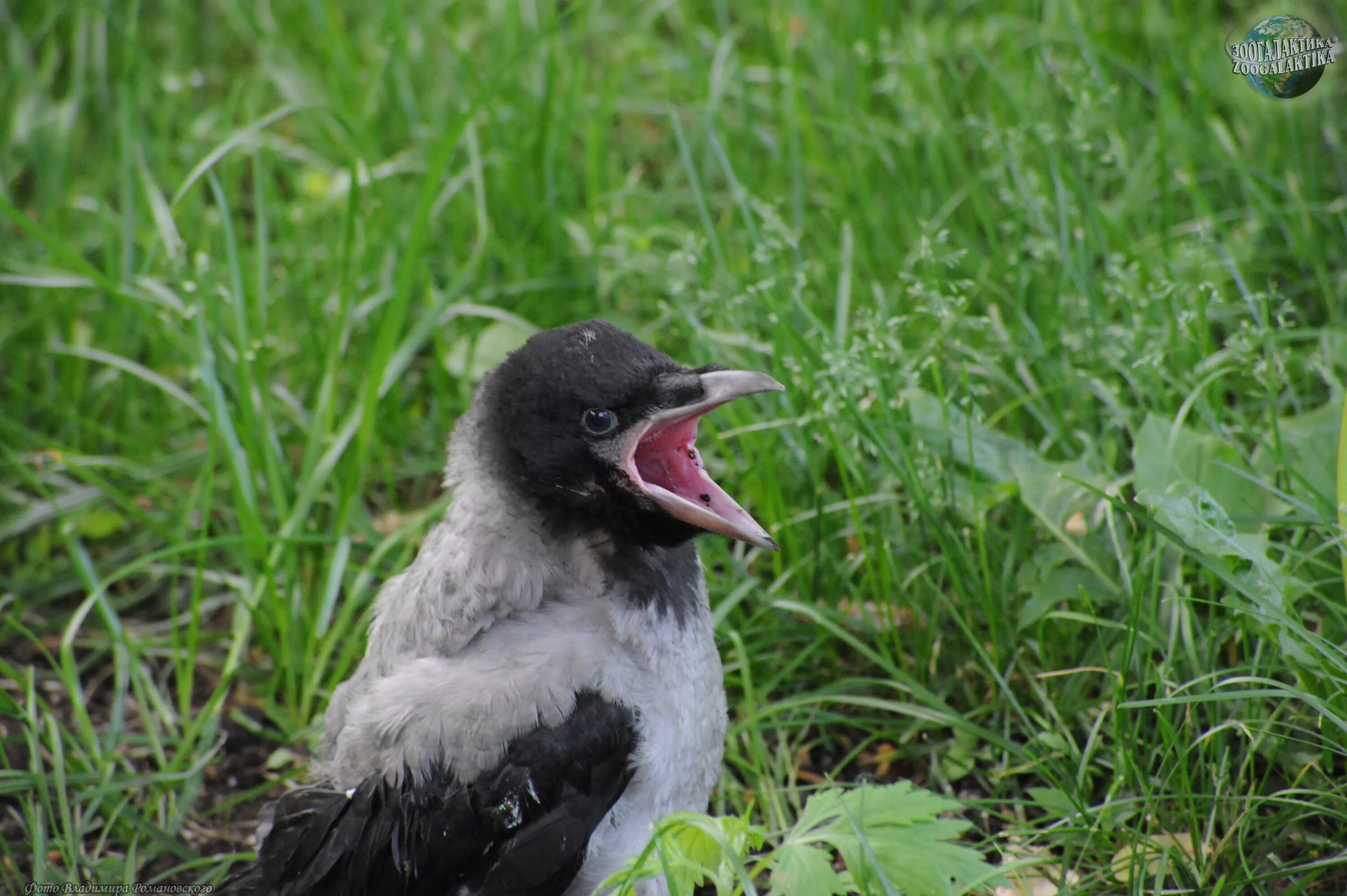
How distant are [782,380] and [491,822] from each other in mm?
1369

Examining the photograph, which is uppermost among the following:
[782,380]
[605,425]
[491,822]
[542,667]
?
[605,425]

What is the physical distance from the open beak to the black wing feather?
1.23 ft

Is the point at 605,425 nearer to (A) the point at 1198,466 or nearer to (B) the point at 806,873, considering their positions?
(B) the point at 806,873

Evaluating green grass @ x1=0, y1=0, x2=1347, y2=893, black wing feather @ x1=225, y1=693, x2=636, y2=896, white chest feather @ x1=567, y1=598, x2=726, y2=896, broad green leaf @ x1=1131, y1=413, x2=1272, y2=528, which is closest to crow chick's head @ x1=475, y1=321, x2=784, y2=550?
white chest feather @ x1=567, y1=598, x2=726, y2=896

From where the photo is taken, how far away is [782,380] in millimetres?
3182

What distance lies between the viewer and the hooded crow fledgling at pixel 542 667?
7.45ft

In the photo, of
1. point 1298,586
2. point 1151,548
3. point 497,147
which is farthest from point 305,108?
point 1298,586

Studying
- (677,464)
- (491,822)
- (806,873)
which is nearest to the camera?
(806,873)

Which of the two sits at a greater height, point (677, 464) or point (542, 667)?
point (677, 464)

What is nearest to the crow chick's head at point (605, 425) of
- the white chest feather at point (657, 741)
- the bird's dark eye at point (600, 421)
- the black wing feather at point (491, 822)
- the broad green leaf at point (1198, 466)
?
the bird's dark eye at point (600, 421)

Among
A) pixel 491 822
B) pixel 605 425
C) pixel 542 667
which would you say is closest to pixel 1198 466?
pixel 605 425

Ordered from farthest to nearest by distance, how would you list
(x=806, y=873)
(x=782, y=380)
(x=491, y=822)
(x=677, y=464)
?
(x=782, y=380), (x=677, y=464), (x=491, y=822), (x=806, y=873)

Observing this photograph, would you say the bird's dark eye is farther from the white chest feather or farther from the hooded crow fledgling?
the white chest feather

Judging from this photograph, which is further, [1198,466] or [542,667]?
[1198,466]
